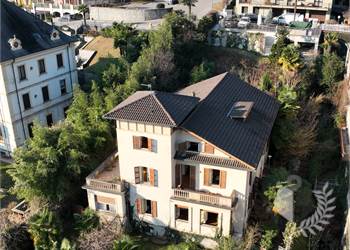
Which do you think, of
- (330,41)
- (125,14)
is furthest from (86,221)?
(125,14)

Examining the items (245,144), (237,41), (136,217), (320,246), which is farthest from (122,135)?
(237,41)

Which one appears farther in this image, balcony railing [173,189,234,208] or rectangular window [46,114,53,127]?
rectangular window [46,114,53,127]

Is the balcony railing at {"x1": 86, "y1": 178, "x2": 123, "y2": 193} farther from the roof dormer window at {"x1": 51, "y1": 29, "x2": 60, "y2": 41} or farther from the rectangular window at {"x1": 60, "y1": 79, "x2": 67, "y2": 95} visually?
the roof dormer window at {"x1": 51, "y1": 29, "x2": 60, "y2": 41}

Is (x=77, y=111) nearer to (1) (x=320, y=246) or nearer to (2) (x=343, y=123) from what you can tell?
(1) (x=320, y=246)

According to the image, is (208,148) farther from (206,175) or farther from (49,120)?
(49,120)

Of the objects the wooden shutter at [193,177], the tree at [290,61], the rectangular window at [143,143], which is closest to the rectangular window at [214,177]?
the wooden shutter at [193,177]

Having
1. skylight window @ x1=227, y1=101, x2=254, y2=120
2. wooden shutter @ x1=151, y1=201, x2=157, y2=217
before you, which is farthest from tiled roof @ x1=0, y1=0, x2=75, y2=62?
skylight window @ x1=227, y1=101, x2=254, y2=120
